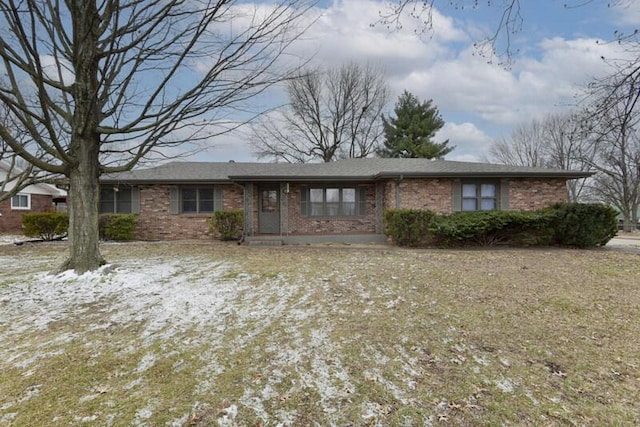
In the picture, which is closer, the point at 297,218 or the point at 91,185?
the point at 91,185

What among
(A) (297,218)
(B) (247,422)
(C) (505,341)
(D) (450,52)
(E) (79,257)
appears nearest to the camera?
(B) (247,422)

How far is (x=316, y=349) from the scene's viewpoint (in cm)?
358

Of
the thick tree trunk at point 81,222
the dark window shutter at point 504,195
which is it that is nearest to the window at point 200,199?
the thick tree trunk at point 81,222

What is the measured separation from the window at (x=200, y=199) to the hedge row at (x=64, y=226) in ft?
6.29

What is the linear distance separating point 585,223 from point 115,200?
17311 millimetres

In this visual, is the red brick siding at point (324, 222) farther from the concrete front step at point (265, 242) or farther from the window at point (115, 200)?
the window at point (115, 200)

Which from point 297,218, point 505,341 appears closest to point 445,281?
point 505,341

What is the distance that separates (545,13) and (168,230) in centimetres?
1344

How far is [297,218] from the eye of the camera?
13.8 meters

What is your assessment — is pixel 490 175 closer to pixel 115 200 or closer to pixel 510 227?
pixel 510 227

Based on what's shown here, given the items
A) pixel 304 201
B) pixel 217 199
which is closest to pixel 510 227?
pixel 304 201

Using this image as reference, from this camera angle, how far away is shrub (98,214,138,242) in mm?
12984

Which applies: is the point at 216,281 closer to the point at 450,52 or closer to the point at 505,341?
the point at 505,341

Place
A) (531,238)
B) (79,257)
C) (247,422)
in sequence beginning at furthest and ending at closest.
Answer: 1. (531,238)
2. (79,257)
3. (247,422)
